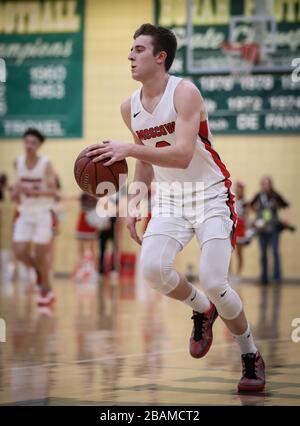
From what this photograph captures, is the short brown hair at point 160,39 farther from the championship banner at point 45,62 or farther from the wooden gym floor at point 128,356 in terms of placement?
the championship banner at point 45,62

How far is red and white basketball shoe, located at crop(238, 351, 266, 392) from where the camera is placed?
17.7 feet

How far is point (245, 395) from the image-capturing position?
5277 mm

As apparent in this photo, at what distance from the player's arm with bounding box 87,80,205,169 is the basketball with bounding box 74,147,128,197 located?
101mm

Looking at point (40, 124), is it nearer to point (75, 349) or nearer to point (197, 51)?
point (197, 51)

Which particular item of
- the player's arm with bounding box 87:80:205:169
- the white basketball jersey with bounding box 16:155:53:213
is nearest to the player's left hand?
the player's arm with bounding box 87:80:205:169

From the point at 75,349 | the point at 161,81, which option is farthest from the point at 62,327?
the point at 161,81

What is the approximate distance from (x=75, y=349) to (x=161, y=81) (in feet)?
9.23

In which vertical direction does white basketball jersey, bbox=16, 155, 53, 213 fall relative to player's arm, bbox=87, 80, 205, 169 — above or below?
below

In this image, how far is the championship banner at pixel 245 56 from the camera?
17.1 m

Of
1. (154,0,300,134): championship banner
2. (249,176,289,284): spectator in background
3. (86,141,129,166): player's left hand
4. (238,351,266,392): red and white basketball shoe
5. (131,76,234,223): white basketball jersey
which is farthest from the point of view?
(249,176,289,284): spectator in background

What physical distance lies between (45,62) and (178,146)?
14635mm
